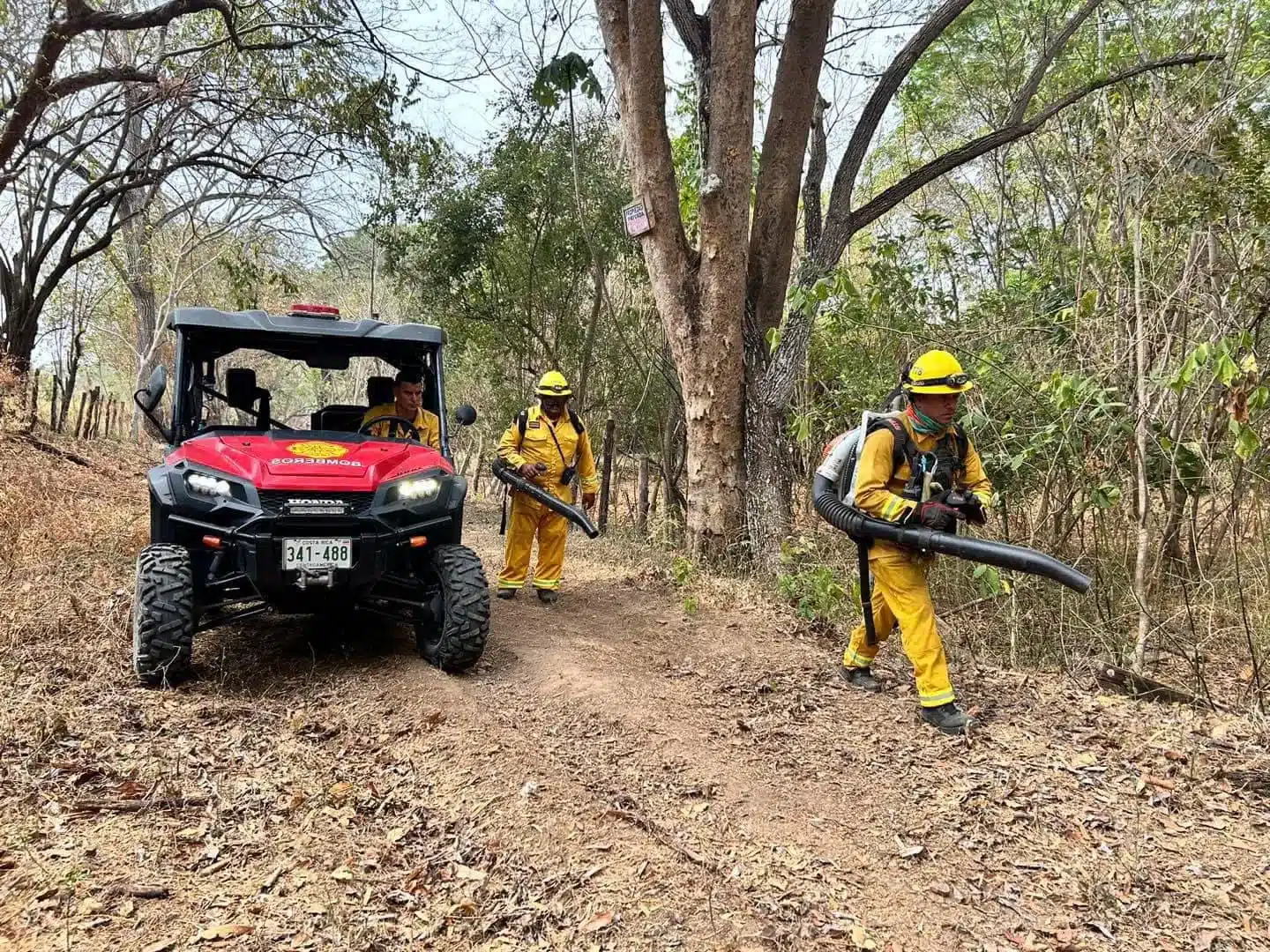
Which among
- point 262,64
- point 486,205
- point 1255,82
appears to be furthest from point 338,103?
point 1255,82

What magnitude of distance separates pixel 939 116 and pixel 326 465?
32.9ft

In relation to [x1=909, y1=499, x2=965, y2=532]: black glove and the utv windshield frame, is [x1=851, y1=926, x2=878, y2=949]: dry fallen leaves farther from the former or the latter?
the utv windshield frame

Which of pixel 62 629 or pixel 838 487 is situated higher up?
pixel 838 487

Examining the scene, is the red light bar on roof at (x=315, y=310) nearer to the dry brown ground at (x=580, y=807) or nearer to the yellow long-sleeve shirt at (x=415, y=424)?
the yellow long-sleeve shirt at (x=415, y=424)

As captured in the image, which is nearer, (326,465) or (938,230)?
(326,465)

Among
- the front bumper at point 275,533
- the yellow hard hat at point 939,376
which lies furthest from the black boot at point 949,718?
the front bumper at point 275,533

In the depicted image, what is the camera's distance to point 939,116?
10984 millimetres

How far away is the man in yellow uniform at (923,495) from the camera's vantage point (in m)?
4.29

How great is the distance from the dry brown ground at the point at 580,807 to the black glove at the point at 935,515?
3.57 feet

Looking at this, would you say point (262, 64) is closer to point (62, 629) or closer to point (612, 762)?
point (62, 629)

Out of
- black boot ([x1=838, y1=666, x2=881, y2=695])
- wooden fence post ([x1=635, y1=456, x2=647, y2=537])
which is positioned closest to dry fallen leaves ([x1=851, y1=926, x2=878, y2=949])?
black boot ([x1=838, y1=666, x2=881, y2=695])

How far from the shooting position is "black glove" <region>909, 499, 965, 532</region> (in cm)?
430

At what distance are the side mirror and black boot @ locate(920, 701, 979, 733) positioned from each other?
15.2ft

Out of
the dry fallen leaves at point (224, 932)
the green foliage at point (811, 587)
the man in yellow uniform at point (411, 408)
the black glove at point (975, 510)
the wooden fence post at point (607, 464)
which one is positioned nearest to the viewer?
the dry fallen leaves at point (224, 932)
